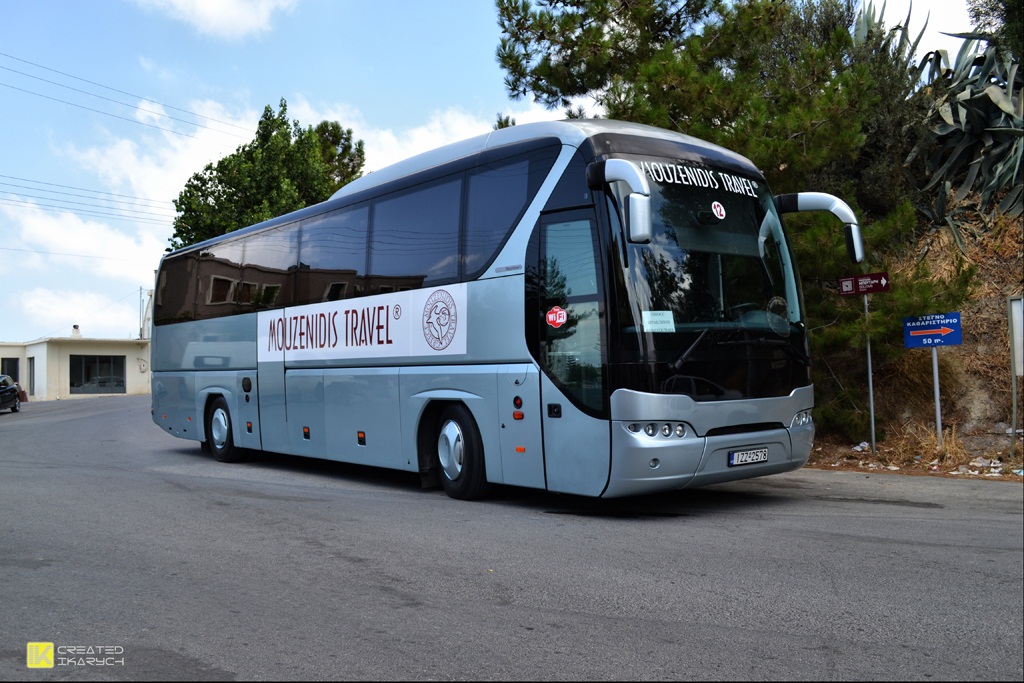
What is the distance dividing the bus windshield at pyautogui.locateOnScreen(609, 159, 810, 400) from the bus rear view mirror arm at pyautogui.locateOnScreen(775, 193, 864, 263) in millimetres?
634

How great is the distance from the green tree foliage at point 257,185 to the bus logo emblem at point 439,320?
77.5 ft

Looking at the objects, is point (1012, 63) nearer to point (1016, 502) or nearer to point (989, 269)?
point (989, 269)

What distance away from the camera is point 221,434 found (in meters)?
14.8

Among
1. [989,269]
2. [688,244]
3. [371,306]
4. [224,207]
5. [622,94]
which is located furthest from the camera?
[224,207]

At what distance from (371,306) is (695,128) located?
18.4 feet

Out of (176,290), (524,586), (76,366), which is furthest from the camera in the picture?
(76,366)

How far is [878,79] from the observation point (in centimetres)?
1744

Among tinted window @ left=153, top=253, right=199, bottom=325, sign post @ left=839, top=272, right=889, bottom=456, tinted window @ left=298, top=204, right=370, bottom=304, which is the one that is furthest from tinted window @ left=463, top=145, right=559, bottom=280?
tinted window @ left=153, top=253, right=199, bottom=325

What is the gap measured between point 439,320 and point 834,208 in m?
4.25

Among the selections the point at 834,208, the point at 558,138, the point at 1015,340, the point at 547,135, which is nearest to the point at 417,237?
the point at 547,135

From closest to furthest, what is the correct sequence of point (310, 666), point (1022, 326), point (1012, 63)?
point (310, 666)
point (1022, 326)
point (1012, 63)

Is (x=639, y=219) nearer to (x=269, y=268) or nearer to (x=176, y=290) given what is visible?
(x=269, y=268)

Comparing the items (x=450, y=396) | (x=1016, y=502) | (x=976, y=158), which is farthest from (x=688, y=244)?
(x=976, y=158)

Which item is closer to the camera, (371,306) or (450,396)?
(450,396)
